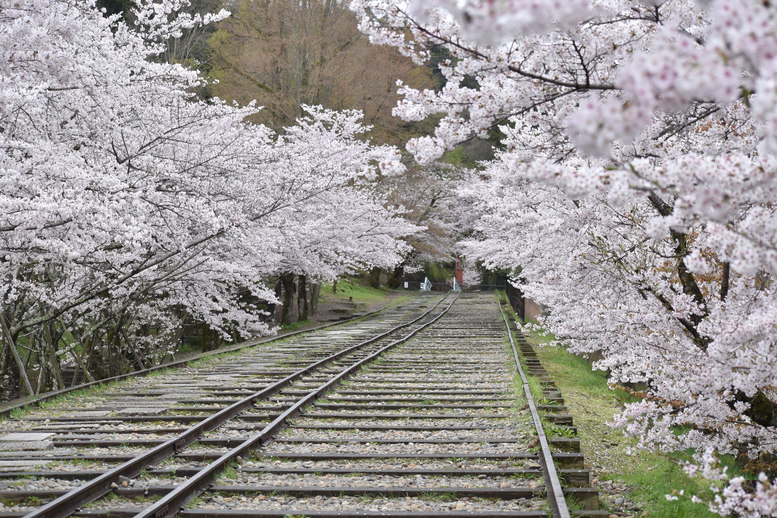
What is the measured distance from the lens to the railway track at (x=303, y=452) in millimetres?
5879

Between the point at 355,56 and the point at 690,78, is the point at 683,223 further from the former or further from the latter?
the point at 355,56

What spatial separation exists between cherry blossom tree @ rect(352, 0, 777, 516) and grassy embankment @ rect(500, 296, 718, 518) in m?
0.71

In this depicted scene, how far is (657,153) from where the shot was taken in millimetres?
6344

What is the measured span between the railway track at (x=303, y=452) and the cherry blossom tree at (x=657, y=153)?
1477 millimetres

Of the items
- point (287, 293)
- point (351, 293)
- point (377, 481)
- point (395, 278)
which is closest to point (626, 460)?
point (377, 481)

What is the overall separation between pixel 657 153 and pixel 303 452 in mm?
4644

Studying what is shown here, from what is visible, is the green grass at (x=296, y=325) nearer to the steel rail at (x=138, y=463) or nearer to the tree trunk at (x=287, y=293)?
the tree trunk at (x=287, y=293)

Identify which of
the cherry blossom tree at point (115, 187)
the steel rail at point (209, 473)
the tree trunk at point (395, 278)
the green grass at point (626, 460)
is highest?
the cherry blossom tree at point (115, 187)

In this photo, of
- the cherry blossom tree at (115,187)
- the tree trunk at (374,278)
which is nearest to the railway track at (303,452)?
the cherry blossom tree at (115,187)

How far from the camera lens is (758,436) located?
5785 millimetres

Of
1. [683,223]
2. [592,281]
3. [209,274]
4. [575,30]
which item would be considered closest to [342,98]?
[209,274]

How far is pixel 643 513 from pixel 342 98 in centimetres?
2534

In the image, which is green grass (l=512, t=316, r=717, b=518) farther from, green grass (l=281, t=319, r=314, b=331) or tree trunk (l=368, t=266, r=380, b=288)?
tree trunk (l=368, t=266, r=380, b=288)

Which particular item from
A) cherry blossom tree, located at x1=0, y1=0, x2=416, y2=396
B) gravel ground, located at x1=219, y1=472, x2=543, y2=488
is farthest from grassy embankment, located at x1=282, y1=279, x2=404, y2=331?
gravel ground, located at x1=219, y1=472, x2=543, y2=488
